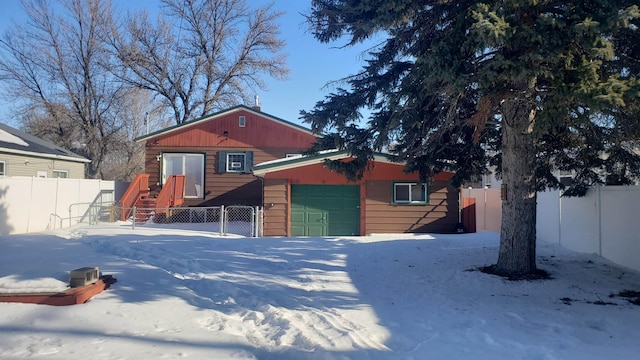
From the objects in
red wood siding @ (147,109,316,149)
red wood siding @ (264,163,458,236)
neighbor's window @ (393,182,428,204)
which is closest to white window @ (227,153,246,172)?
red wood siding @ (147,109,316,149)

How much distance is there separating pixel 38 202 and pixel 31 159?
5.83 metres

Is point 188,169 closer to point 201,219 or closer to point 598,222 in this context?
point 201,219

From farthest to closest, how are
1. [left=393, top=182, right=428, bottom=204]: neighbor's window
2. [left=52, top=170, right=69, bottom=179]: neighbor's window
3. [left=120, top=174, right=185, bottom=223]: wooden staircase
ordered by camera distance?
[left=52, top=170, right=69, bottom=179]: neighbor's window, [left=120, top=174, right=185, bottom=223]: wooden staircase, [left=393, top=182, right=428, bottom=204]: neighbor's window

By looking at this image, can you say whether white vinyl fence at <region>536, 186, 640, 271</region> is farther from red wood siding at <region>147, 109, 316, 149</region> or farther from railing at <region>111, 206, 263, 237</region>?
red wood siding at <region>147, 109, 316, 149</region>

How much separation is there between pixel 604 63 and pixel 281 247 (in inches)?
313

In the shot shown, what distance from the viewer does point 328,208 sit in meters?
15.2

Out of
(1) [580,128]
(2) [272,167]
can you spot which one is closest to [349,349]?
(1) [580,128]

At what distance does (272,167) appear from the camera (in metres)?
14.6

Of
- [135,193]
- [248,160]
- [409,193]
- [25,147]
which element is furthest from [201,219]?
[409,193]

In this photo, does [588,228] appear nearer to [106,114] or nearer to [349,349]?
[349,349]

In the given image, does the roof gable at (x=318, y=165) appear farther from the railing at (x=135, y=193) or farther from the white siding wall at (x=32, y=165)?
the white siding wall at (x=32, y=165)

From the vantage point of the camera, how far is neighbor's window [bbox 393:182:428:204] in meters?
15.2

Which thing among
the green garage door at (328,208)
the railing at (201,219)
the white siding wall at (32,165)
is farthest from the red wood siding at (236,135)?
the white siding wall at (32,165)

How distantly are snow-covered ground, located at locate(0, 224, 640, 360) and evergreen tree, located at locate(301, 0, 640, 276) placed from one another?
1517 millimetres
